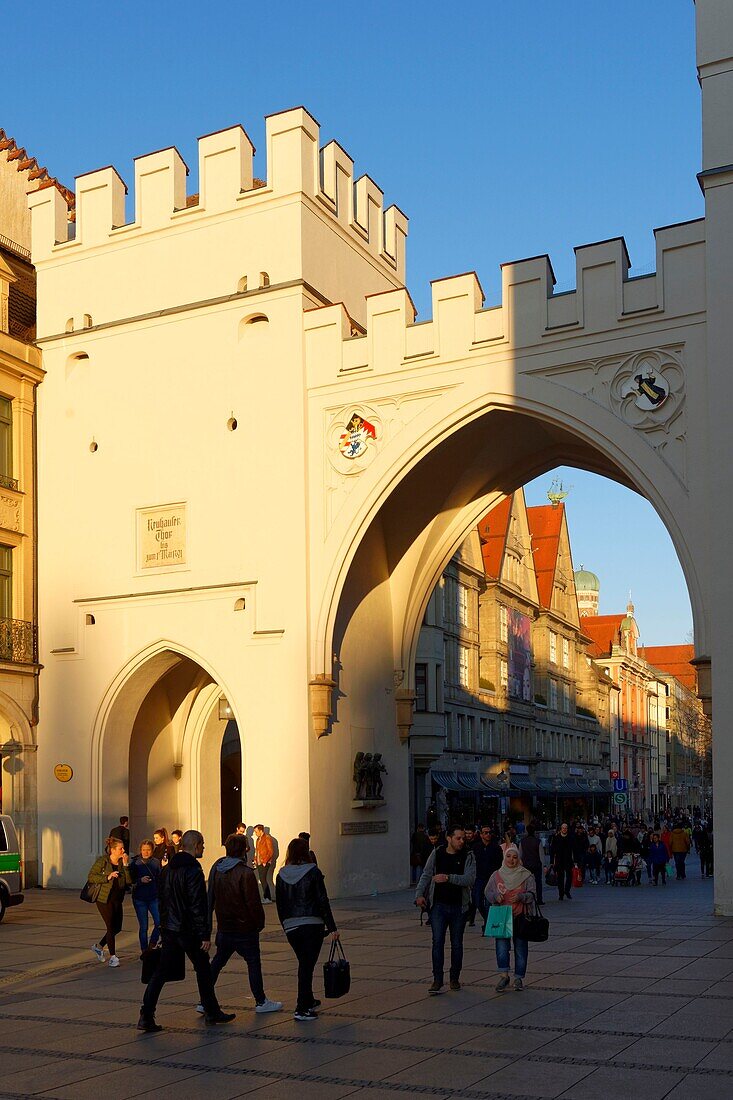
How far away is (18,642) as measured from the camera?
26.3 meters

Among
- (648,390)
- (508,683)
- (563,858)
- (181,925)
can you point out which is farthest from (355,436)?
(508,683)

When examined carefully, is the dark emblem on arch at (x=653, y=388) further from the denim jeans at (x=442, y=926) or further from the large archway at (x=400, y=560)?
the denim jeans at (x=442, y=926)

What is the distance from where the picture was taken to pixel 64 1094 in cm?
833

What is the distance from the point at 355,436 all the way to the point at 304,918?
14337 millimetres

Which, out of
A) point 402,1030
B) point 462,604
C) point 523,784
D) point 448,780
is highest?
point 462,604

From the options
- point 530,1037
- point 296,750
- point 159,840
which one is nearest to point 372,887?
point 296,750

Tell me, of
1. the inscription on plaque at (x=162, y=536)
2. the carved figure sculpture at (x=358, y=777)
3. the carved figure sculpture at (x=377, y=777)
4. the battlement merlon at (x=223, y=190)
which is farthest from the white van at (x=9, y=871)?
the battlement merlon at (x=223, y=190)

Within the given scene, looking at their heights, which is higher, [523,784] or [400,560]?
[400,560]

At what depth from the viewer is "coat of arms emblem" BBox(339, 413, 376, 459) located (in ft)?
78.8

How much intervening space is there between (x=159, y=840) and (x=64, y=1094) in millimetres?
7838

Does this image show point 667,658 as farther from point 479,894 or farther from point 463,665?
point 479,894

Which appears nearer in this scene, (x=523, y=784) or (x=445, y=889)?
(x=445, y=889)

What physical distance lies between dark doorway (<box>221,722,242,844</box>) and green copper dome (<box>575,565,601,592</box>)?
9511 cm

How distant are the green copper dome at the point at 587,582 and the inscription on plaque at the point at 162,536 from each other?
4096 inches
